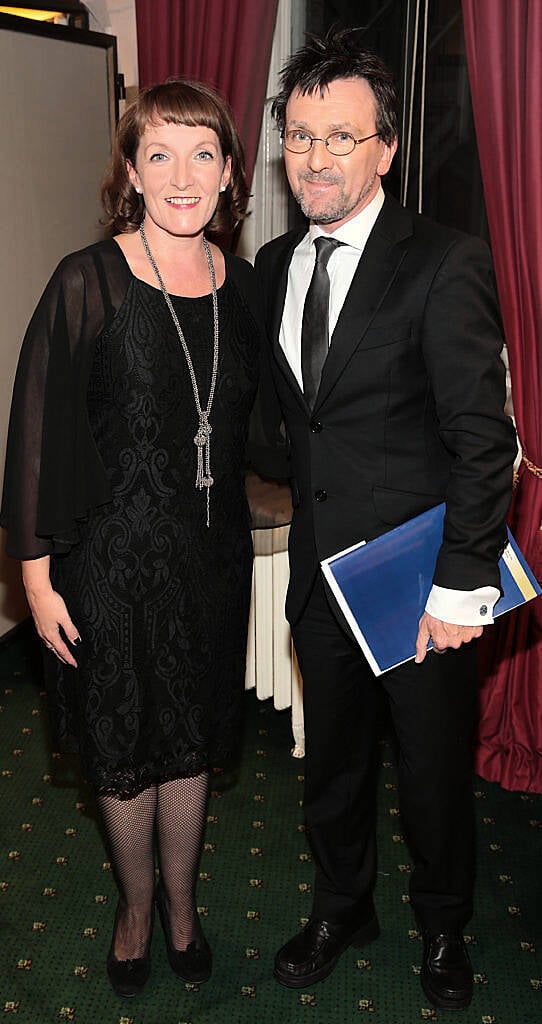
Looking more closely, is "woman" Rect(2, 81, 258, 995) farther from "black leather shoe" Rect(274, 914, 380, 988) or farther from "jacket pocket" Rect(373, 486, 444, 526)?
"black leather shoe" Rect(274, 914, 380, 988)

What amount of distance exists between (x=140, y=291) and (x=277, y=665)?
5.14 ft

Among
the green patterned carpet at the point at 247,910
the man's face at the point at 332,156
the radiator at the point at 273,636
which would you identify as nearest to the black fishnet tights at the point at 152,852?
the green patterned carpet at the point at 247,910

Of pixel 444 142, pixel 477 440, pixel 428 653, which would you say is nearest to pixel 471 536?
pixel 477 440

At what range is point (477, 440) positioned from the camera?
1.73 m

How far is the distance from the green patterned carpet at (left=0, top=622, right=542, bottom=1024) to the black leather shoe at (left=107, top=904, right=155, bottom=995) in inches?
0.9

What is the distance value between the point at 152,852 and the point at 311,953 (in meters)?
0.44

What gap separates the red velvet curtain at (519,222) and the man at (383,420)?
30.1 inches

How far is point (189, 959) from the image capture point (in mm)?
2248

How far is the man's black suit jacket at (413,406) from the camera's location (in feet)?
5.67

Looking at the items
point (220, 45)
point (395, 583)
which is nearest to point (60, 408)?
point (395, 583)

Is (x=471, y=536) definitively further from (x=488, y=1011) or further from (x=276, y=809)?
(x=276, y=809)

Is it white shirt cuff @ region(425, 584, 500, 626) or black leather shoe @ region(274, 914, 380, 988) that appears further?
black leather shoe @ region(274, 914, 380, 988)

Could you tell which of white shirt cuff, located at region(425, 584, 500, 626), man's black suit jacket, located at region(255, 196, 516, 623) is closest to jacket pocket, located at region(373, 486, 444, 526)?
man's black suit jacket, located at region(255, 196, 516, 623)

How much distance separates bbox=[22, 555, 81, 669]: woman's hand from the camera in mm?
1923
